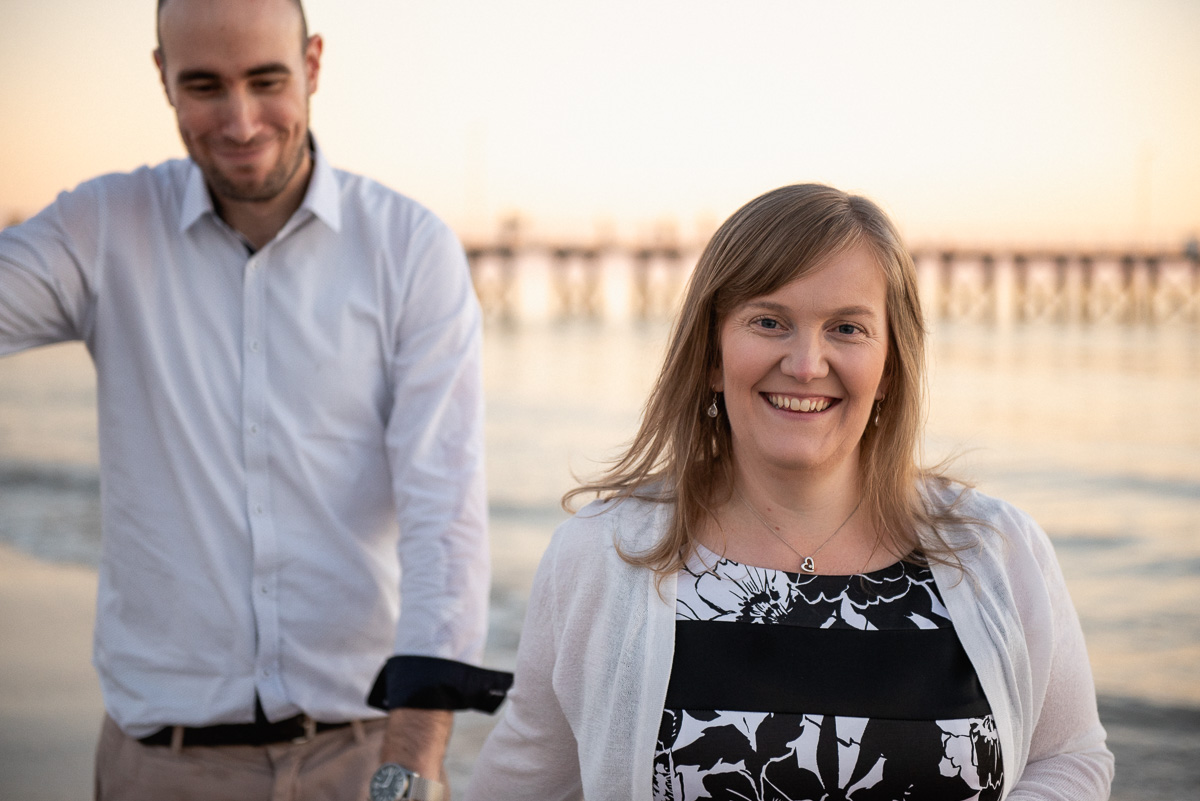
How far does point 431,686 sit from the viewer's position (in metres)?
2.12

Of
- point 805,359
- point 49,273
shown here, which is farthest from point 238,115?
point 805,359

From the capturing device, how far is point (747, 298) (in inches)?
72.6

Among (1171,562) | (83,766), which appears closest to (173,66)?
(83,766)

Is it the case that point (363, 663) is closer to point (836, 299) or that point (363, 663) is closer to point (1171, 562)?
point (836, 299)

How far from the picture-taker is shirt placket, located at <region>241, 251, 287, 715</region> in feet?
7.48

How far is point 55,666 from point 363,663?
4.84 meters

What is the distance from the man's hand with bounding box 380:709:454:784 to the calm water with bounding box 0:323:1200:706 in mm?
885

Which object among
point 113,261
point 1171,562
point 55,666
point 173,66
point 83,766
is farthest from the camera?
point 1171,562

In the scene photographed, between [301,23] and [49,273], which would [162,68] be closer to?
[301,23]

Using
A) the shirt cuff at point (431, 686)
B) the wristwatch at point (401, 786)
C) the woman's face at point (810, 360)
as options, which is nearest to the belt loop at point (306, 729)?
the shirt cuff at point (431, 686)

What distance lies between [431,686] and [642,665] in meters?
0.55

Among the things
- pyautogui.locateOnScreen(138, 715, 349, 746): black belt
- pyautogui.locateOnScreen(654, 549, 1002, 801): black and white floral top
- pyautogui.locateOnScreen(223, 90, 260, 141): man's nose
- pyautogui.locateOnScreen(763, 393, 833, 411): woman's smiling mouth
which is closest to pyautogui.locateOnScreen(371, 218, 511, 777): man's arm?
pyautogui.locateOnScreen(138, 715, 349, 746): black belt

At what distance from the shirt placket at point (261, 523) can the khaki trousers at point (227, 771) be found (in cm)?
15

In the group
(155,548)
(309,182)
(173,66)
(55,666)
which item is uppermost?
(173,66)
